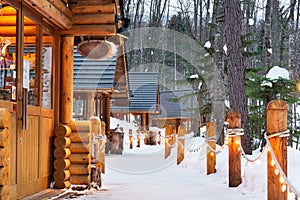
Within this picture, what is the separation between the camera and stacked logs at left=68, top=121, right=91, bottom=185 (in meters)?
7.45

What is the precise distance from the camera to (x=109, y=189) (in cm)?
736

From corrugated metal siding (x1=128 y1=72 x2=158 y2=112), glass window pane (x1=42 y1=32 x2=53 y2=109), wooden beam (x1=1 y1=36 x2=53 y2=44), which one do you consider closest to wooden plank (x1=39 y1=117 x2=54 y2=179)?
glass window pane (x1=42 y1=32 x2=53 y2=109)

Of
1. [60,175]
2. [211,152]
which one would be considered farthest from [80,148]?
[211,152]

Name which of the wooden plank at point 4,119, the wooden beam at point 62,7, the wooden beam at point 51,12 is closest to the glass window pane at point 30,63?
the wooden beam at point 51,12

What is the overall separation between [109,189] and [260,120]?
610 centimetres

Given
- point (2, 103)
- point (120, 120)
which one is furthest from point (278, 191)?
point (120, 120)

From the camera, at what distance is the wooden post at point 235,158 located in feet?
22.7

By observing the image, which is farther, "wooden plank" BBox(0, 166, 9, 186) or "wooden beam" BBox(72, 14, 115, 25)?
"wooden beam" BBox(72, 14, 115, 25)

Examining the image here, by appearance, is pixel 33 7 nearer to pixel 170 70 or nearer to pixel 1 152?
pixel 1 152

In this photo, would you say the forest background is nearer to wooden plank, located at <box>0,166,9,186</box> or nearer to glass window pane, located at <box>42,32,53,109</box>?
glass window pane, located at <box>42,32,53,109</box>

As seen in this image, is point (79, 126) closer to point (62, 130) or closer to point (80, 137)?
point (80, 137)

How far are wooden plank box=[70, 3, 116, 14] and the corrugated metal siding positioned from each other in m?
17.0

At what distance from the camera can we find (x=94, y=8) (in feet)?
25.0

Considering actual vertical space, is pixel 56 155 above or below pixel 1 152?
below
